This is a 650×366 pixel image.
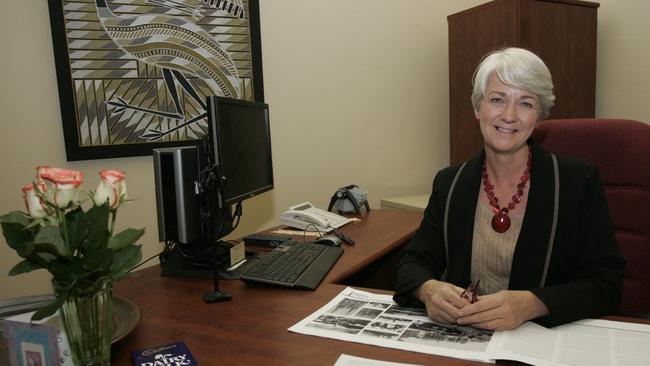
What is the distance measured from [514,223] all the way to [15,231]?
→ 1174mm

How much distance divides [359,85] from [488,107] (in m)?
1.56

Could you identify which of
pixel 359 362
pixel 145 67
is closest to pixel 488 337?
pixel 359 362

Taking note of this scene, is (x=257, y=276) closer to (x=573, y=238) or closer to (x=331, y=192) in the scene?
(x=573, y=238)

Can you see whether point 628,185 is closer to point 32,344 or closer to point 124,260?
point 124,260

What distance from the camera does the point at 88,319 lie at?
795 millimetres

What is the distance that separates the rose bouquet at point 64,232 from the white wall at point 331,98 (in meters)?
1.60

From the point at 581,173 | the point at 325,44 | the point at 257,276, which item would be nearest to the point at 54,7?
the point at 325,44

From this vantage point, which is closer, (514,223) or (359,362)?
(359,362)

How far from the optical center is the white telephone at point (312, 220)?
2.04m

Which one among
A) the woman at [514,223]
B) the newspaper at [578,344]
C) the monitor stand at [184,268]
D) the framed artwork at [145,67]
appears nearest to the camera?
the newspaper at [578,344]

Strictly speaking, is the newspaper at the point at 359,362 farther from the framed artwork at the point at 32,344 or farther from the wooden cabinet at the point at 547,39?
the wooden cabinet at the point at 547,39

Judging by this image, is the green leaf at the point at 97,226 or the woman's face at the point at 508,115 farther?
the woman's face at the point at 508,115

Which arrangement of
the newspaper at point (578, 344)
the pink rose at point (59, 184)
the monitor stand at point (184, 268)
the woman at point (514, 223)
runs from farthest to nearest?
the monitor stand at point (184, 268)
the woman at point (514, 223)
the newspaper at point (578, 344)
the pink rose at point (59, 184)

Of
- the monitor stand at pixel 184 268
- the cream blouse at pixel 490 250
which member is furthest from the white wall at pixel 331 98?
the cream blouse at pixel 490 250
